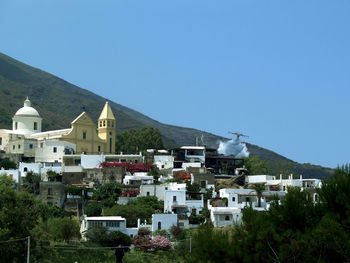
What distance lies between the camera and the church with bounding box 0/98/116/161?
7306 centimetres

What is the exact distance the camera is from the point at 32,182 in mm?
65250

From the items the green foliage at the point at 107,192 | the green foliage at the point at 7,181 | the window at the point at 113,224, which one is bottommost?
the window at the point at 113,224

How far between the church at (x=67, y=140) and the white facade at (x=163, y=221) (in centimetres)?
2023

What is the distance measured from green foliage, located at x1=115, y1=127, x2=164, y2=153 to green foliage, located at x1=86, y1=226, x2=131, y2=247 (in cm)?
3097

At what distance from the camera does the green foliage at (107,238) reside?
5088cm

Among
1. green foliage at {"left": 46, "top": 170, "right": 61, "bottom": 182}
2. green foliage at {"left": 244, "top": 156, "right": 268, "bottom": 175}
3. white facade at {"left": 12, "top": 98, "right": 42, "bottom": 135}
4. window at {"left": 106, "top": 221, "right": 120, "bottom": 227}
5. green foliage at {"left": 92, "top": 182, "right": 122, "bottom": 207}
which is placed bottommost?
window at {"left": 106, "top": 221, "right": 120, "bottom": 227}

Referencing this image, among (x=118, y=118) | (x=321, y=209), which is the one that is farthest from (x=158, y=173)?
(x=118, y=118)

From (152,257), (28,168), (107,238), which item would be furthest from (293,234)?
(28,168)

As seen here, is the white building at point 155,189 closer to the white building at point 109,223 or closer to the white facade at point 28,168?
the white building at point 109,223

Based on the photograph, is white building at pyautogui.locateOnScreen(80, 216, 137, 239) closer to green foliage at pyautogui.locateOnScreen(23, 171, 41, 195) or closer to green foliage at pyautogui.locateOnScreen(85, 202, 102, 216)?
green foliage at pyautogui.locateOnScreen(85, 202, 102, 216)

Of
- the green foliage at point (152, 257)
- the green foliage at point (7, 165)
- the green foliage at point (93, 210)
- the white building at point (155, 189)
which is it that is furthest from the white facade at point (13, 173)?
the green foliage at point (152, 257)

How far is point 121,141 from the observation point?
8594 centimetres

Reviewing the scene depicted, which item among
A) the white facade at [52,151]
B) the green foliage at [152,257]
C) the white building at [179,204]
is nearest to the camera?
the green foliage at [152,257]

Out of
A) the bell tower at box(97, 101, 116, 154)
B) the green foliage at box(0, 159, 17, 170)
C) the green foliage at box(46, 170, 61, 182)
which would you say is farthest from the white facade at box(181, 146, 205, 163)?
the green foliage at box(0, 159, 17, 170)
